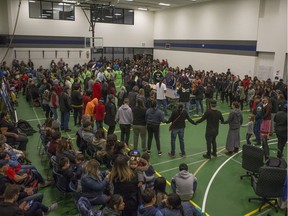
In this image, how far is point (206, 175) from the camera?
6926 millimetres

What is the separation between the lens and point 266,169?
16.5 feet

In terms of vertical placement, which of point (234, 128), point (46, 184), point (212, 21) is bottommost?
point (46, 184)

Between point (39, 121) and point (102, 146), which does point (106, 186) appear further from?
point (39, 121)

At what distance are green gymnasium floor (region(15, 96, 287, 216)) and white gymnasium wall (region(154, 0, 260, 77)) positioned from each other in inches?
404

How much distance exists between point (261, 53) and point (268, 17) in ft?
7.53

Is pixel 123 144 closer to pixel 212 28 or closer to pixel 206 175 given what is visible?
pixel 206 175

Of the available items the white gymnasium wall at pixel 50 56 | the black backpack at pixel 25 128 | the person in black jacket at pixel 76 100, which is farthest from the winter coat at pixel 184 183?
the white gymnasium wall at pixel 50 56

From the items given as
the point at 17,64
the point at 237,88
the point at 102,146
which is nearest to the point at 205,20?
the point at 237,88

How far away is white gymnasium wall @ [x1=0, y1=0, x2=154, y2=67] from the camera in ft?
73.3

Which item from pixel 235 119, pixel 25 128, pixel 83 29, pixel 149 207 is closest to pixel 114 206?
pixel 149 207

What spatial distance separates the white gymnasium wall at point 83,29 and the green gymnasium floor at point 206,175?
636 inches

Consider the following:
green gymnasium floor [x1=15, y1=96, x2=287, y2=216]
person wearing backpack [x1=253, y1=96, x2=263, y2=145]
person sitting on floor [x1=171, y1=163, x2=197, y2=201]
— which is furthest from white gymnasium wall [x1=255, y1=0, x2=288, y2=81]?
person sitting on floor [x1=171, y1=163, x2=197, y2=201]

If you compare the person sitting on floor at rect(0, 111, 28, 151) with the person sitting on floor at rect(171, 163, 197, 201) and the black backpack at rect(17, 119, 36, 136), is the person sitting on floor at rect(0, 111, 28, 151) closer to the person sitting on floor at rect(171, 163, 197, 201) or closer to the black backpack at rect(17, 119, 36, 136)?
the black backpack at rect(17, 119, 36, 136)

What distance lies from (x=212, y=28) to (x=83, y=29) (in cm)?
1203
